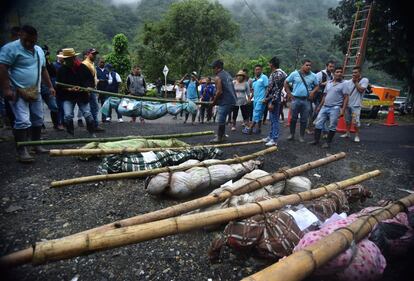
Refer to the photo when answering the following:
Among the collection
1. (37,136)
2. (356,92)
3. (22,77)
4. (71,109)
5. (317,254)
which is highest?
(356,92)

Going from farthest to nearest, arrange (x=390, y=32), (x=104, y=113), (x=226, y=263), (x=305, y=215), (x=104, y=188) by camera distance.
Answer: (x=390, y=32)
(x=104, y=113)
(x=104, y=188)
(x=305, y=215)
(x=226, y=263)

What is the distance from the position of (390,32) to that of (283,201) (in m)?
16.1

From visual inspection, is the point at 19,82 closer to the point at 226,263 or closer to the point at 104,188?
the point at 104,188

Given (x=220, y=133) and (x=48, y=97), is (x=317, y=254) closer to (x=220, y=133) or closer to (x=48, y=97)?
(x=220, y=133)

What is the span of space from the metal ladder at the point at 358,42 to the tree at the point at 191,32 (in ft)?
71.3

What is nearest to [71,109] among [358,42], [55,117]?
[55,117]

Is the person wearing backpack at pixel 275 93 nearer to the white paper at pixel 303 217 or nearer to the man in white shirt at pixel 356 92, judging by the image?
the man in white shirt at pixel 356 92

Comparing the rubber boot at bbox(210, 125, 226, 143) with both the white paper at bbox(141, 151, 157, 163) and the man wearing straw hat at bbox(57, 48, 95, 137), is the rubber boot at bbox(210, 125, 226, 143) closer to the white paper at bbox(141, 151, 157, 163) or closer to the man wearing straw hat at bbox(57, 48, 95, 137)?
the white paper at bbox(141, 151, 157, 163)

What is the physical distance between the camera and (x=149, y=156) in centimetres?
428

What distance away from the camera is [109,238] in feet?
5.75

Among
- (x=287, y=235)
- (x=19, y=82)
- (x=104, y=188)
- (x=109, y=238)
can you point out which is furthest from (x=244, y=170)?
(x=19, y=82)

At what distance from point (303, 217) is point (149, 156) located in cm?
263

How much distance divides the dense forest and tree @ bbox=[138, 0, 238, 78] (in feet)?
3.16

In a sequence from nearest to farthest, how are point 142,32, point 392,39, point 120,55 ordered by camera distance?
point 392,39 → point 120,55 → point 142,32
